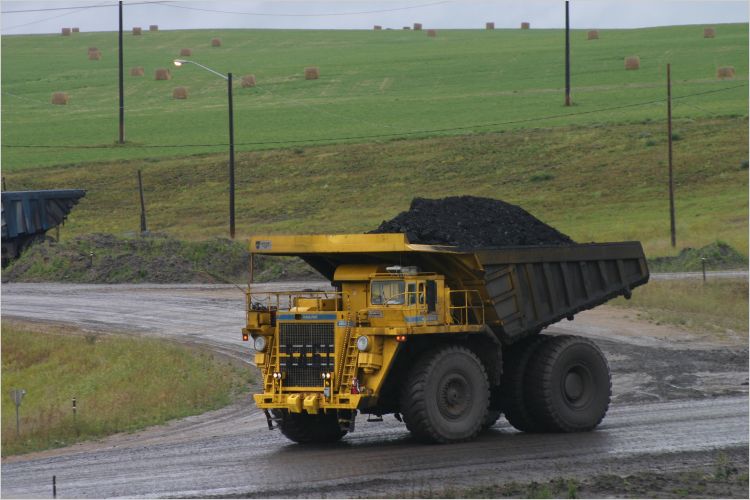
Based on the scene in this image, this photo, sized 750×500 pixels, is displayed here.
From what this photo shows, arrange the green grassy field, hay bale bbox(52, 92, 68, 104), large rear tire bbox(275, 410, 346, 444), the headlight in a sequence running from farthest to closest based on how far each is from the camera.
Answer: hay bale bbox(52, 92, 68, 104) < the green grassy field < large rear tire bbox(275, 410, 346, 444) < the headlight

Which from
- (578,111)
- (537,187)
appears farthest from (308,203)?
(578,111)

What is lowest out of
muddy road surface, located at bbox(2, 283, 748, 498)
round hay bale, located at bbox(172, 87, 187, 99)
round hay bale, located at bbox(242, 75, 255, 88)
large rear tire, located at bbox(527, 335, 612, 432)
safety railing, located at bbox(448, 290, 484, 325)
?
muddy road surface, located at bbox(2, 283, 748, 498)

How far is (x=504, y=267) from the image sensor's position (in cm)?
1800

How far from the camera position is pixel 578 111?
73.8m

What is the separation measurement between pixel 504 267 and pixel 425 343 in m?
1.66

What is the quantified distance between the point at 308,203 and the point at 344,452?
4440 centimetres

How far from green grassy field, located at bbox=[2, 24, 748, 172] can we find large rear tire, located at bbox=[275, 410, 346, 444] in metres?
54.3

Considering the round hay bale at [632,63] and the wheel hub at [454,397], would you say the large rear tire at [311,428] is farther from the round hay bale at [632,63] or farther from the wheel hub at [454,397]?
the round hay bale at [632,63]

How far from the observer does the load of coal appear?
58.9ft

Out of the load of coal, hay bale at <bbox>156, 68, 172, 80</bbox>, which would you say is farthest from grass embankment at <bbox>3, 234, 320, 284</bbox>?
hay bale at <bbox>156, 68, 172, 80</bbox>

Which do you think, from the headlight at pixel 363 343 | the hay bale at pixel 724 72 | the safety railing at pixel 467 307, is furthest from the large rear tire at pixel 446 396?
the hay bale at pixel 724 72

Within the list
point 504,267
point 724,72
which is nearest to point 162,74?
point 724,72

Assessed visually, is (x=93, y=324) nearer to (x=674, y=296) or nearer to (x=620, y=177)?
(x=674, y=296)

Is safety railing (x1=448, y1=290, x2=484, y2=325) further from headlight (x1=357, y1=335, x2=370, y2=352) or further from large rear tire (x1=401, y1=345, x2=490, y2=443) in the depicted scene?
headlight (x1=357, y1=335, x2=370, y2=352)
